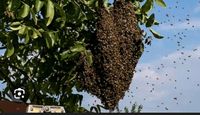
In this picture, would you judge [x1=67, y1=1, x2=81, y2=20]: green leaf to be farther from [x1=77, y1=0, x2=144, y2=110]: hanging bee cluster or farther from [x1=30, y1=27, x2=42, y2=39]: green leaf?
[x1=30, y1=27, x2=42, y2=39]: green leaf

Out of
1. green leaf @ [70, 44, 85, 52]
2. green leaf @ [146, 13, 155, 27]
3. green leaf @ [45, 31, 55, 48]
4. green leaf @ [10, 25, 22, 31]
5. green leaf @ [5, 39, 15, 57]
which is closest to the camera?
green leaf @ [45, 31, 55, 48]

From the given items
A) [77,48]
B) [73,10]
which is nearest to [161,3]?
[73,10]

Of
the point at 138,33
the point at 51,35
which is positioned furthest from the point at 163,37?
the point at 51,35

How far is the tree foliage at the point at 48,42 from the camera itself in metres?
10.7

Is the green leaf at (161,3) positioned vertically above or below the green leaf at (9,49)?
above

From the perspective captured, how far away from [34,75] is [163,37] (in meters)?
4.27

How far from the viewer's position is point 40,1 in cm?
1036

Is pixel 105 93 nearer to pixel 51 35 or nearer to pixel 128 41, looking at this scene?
pixel 128 41

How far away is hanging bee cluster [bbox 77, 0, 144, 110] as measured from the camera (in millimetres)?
12336

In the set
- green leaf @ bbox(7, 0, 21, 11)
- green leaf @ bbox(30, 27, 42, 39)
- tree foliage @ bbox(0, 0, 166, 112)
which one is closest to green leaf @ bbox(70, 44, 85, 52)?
tree foliage @ bbox(0, 0, 166, 112)

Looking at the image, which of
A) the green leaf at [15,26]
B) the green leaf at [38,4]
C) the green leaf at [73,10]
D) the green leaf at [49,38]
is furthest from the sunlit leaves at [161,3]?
the green leaf at [15,26]

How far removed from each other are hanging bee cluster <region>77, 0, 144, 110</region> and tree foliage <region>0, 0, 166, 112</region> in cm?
35

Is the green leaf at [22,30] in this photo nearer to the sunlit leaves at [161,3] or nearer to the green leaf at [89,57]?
the green leaf at [89,57]

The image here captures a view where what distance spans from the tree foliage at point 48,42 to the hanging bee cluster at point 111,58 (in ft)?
1.14
